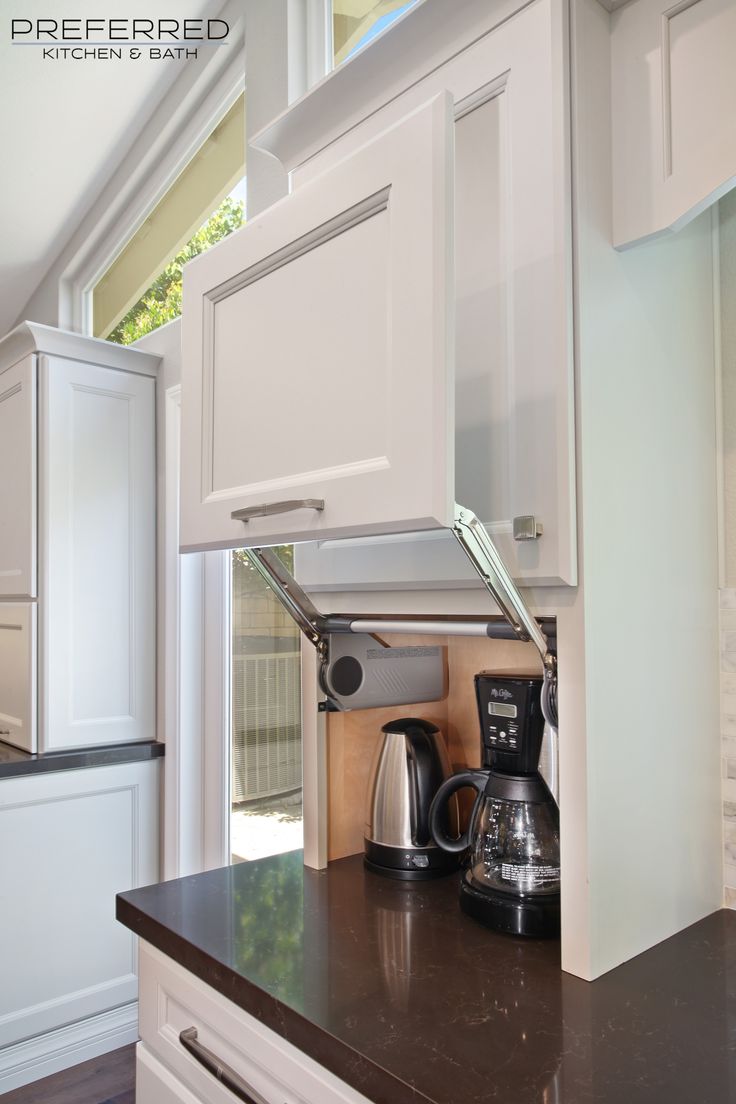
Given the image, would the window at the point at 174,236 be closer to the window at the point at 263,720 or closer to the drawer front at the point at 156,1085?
the window at the point at 263,720

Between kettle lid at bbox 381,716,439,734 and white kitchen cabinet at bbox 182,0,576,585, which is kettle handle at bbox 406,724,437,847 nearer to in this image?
kettle lid at bbox 381,716,439,734

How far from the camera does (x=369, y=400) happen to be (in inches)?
35.5

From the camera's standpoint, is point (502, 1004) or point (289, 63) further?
point (289, 63)

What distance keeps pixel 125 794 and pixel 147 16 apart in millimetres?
2378

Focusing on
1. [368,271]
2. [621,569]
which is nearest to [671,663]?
[621,569]

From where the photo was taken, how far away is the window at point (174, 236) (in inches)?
97.0

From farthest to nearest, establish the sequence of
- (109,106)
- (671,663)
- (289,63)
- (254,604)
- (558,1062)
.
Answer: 1. (109,106)
2. (254,604)
3. (289,63)
4. (671,663)
5. (558,1062)

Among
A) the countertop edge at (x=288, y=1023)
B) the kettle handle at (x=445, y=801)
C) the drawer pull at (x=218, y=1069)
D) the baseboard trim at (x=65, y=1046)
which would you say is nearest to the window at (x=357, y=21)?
the kettle handle at (x=445, y=801)

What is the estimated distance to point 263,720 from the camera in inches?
89.7

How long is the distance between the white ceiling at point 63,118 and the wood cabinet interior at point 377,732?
2105 millimetres

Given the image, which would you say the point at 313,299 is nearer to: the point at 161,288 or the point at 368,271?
the point at 368,271

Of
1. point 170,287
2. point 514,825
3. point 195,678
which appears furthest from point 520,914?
point 170,287

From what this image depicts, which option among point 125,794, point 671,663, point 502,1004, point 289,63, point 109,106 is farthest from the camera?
point 109,106

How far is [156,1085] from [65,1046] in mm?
1310
